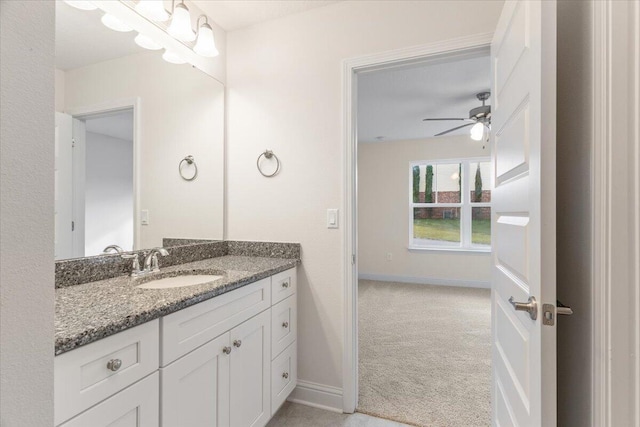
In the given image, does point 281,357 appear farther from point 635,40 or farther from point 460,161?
point 460,161

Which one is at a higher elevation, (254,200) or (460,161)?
(460,161)

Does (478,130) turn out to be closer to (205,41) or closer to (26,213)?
(205,41)

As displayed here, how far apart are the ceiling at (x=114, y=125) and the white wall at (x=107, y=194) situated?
0.07 feet

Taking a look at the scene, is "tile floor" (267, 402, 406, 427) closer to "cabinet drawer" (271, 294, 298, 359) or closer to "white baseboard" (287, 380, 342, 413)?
"white baseboard" (287, 380, 342, 413)

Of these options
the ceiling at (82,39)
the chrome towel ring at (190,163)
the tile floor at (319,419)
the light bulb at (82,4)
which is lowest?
the tile floor at (319,419)

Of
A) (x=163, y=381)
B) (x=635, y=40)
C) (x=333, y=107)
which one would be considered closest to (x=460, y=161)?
(x=333, y=107)

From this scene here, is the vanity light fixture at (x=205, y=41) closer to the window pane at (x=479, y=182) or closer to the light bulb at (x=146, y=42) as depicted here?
the light bulb at (x=146, y=42)

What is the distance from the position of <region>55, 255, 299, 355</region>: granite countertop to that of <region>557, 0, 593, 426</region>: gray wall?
1207 millimetres

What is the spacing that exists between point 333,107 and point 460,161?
3943mm

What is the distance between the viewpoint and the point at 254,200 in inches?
83.1

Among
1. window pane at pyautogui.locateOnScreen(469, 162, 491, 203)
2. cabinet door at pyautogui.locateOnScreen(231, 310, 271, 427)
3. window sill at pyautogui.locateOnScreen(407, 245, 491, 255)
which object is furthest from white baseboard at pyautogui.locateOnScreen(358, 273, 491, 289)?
cabinet door at pyautogui.locateOnScreen(231, 310, 271, 427)

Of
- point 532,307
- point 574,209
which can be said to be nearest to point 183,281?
point 532,307

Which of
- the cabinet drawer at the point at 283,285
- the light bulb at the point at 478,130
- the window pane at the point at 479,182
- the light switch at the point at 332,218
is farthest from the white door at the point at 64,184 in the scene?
the window pane at the point at 479,182

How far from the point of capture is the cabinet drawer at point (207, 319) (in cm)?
103
